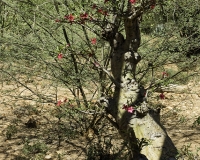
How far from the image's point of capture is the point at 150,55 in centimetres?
590

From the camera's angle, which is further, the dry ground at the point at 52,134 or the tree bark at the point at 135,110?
the dry ground at the point at 52,134

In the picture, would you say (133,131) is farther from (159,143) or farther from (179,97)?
(179,97)

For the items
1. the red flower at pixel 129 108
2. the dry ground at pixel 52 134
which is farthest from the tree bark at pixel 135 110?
the dry ground at pixel 52 134

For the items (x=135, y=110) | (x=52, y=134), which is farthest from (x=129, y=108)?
(x=52, y=134)

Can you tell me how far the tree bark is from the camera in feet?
11.5

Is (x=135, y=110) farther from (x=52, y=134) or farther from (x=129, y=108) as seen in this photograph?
(x=52, y=134)

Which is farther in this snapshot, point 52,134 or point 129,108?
point 52,134

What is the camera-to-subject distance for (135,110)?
3578 mm

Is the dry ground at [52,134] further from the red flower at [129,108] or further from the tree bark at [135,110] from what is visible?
the red flower at [129,108]

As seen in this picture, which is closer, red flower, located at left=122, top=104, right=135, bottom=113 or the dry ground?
red flower, located at left=122, top=104, right=135, bottom=113

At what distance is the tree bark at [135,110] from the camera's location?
11.5ft

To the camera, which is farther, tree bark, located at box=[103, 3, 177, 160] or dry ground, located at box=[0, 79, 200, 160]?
dry ground, located at box=[0, 79, 200, 160]

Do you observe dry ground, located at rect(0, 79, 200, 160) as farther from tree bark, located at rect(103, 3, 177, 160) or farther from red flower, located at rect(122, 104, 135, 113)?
red flower, located at rect(122, 104, 135, 113)

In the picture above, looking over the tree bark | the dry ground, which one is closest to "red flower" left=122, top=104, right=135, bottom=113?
the tree bark
